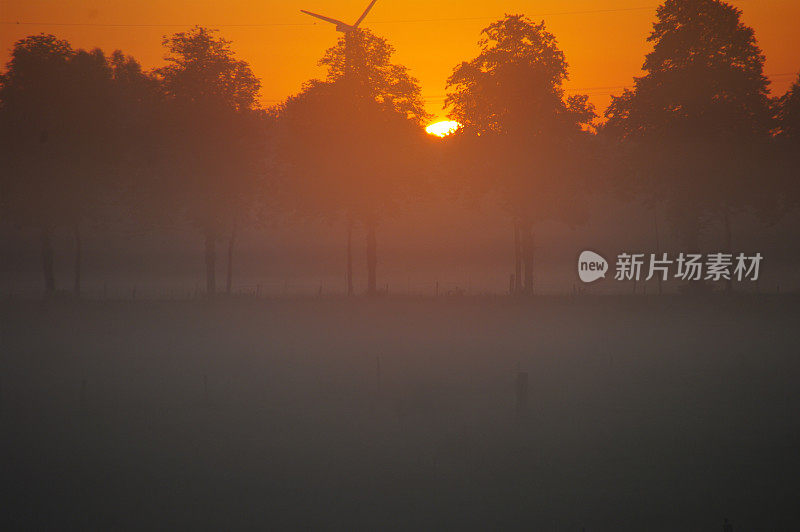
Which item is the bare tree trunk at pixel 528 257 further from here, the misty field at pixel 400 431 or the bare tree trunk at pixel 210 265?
the bare tree trunk at pixel 210 265

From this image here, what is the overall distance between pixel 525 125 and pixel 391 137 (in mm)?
8260

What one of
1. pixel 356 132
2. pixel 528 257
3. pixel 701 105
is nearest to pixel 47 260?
pixel 356 132

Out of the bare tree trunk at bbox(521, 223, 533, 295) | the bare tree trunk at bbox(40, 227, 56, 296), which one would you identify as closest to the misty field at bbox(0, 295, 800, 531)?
the bare tree trunk at bbox(521, 223, 533, 295)

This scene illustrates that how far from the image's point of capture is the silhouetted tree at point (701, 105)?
127ft

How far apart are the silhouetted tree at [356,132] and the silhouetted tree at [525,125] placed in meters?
3.64

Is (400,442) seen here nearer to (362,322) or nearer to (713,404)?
(713,404)

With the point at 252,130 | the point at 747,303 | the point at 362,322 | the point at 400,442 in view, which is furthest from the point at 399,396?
the point at 252,130

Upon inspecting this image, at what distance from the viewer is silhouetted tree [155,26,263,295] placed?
137ft

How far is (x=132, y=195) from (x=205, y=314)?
455 inches

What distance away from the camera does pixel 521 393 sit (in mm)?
16578

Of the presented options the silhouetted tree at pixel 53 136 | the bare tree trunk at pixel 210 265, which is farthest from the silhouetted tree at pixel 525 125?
the silhouetted tree at pixel 53 136

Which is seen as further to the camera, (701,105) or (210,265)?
(210,265)

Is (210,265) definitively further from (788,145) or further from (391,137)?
(788,145)

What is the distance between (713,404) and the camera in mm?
17938
